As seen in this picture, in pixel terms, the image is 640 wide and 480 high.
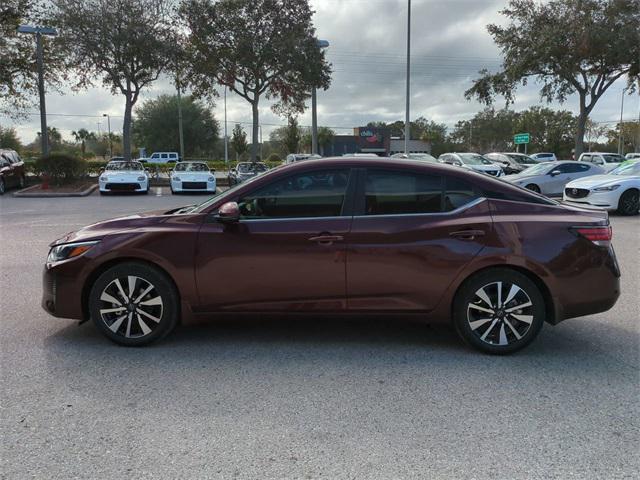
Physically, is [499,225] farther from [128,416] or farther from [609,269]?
[128,416]

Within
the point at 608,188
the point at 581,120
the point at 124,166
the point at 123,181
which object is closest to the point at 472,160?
the point at 581,120

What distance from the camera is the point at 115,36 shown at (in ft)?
74.1

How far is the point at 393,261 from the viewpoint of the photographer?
4.03 meters

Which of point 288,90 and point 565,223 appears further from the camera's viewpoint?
point 288,90

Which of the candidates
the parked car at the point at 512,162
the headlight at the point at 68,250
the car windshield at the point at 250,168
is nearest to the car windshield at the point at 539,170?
the parked car at the point at 512,162

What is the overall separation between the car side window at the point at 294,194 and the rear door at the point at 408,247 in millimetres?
221

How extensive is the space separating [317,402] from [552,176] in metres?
16.9

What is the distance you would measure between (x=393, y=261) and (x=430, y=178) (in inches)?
30.3

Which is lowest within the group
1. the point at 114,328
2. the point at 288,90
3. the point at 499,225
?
the point at 114,328

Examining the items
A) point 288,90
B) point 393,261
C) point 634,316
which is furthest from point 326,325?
point 288,90

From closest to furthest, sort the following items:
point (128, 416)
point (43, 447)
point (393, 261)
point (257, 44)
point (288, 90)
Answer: point (43, 447) → point (128, 416) → point (393, 261) → point (257, 44) → point (288, 90)

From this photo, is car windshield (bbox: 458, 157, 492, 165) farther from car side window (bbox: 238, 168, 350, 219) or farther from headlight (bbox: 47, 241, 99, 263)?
headlight (bbox: 47, 241, 99, 263)

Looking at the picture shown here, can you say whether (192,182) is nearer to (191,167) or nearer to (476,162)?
(191,167)

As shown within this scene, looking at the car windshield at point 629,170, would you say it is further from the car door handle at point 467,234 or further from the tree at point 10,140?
the tree at point 10,140
